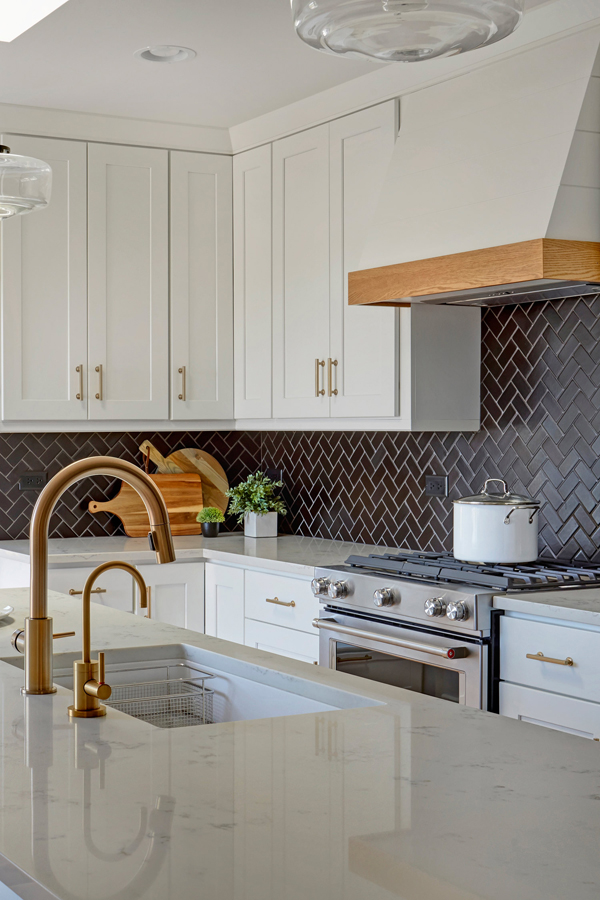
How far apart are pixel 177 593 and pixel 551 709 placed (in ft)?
5.79

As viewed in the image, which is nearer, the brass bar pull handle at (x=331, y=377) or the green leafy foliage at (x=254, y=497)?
the brass bar pull handle at (x=331, y=377)

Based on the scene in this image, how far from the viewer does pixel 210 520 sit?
→ 14.0 feet

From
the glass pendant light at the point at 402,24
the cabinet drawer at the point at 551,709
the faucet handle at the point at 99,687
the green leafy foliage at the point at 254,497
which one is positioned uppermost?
the glass pendant light at the point at 402,24

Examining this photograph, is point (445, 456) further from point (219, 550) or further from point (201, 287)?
point (201, 287)

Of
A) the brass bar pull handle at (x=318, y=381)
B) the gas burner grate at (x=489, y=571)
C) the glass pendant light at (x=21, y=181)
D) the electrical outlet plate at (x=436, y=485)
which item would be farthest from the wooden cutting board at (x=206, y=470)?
the glass pendant light at (x=21, y=181)

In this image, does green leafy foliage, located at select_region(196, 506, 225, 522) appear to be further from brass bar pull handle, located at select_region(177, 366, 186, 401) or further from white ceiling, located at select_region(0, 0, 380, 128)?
white ceiling, located at select_region(0, 0, 380, 128)

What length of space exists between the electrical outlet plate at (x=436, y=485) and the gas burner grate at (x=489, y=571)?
0.47m

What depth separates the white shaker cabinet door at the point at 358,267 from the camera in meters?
3.53

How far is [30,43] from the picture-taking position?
324 cm

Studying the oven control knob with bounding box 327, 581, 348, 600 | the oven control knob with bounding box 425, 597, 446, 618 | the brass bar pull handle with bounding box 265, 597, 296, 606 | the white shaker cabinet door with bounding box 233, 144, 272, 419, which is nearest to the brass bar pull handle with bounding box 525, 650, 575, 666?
the oven control knob with bounding box 425, 597, 446, 618

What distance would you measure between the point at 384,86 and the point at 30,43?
1.17 meters

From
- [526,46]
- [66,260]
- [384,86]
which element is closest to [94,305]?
[66,260]

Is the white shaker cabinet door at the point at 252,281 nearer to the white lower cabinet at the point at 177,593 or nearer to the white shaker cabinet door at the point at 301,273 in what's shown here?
the white shaker cabinet door at the point at 301,273

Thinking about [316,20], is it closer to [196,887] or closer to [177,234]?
[196,887]
